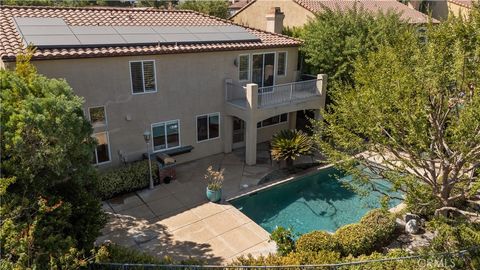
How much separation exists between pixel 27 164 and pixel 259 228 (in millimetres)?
8519

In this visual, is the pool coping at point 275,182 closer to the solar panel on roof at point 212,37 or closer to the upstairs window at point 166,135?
the upstairs window at point 166,135

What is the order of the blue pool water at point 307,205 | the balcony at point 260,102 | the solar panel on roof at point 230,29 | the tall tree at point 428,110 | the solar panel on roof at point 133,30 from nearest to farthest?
the tall tree at point 428,110 → the blue pool water at point 307,205 → the solar panel on roof at point 133,30 → the balcony at point 260,102 → the solar panel on roof at point 230,29

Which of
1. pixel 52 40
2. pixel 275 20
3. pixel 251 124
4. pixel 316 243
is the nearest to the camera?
pixel 316 243

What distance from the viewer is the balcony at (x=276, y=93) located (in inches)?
766

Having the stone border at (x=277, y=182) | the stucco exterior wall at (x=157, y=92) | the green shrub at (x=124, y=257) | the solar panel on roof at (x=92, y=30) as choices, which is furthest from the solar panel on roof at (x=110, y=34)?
the green shrub at (x=124, y=257)

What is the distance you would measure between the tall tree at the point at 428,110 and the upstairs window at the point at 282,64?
32.4 ft

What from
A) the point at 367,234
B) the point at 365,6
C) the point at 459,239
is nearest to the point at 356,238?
the point at 367,234

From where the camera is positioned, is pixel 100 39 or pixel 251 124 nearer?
pixel 100 39

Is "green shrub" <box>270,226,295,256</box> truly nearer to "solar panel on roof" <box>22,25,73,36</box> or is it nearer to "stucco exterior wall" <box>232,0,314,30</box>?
"solar panel on roof" <box>22,25,73,36</box>

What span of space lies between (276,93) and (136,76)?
25.6 ft

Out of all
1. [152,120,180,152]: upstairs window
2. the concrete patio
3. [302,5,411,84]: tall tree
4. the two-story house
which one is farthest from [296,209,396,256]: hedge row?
[302,5,411,84]: tall tree

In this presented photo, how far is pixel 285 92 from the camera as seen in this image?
20.6 m

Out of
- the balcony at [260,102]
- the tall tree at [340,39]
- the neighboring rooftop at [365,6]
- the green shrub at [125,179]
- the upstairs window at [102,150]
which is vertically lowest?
the green shrub at [125,179]

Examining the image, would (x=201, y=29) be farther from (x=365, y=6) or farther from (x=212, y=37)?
(x=365, y=6)
